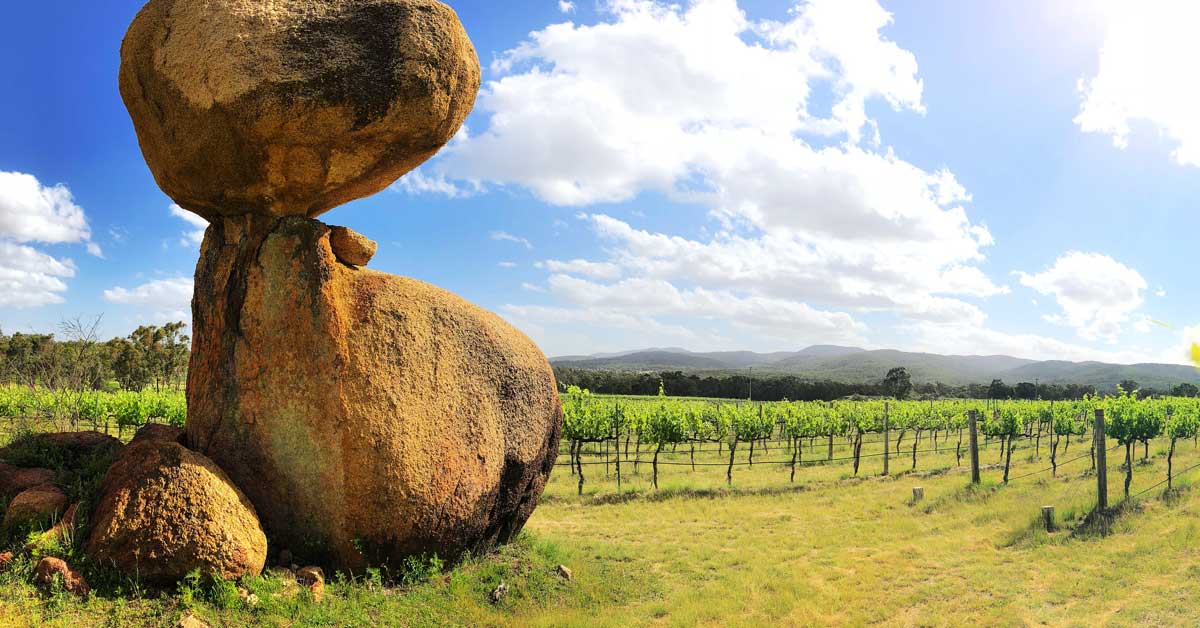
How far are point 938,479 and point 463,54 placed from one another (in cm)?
2149

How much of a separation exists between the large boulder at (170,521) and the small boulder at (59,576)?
244 millimetres

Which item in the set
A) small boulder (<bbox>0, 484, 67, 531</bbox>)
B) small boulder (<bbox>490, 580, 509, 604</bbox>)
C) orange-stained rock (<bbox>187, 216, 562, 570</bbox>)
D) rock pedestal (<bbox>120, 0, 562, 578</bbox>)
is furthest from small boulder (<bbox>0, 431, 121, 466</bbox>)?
small boulder (<bbox>490, 580, 509, 604</bbox>)

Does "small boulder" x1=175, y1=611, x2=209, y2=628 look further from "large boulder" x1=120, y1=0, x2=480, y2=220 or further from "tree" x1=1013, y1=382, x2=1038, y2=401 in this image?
"tree" x1=1013, y1=382, x2=1038, y2=401

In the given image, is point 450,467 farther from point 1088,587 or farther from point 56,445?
point 1088,587

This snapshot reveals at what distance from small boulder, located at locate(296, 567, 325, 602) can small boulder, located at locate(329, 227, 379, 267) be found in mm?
3873

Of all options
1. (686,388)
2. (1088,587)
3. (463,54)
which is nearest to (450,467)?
(463,54)

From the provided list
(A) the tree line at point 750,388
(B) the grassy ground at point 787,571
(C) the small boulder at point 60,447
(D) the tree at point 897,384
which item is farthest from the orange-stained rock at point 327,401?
(D) the tree at point 897,384

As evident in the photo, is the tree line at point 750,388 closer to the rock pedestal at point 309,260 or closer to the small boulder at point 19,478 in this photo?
the rock pedestal at point 309,260

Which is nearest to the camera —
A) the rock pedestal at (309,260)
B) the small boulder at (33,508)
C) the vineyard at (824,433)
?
the small boulder at (33,508)

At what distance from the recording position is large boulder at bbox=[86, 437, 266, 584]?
711 cm

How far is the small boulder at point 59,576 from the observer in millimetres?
6812

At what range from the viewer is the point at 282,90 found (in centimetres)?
798

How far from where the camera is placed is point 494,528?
10398 mm

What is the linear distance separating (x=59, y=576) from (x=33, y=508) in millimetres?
1354
